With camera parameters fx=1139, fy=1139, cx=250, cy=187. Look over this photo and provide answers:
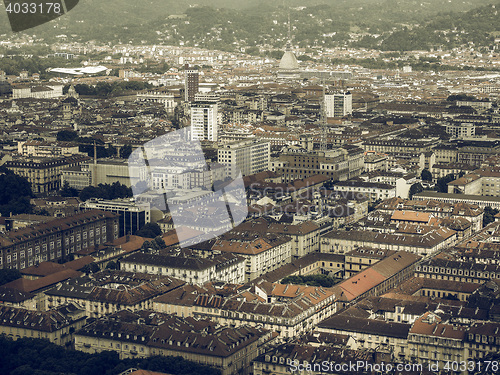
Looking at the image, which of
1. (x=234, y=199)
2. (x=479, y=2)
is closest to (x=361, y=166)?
(x=234, y=199)

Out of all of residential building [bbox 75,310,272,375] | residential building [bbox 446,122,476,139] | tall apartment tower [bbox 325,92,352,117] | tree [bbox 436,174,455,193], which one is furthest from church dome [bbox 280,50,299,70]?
residential building [bbox 75,310,272,375]

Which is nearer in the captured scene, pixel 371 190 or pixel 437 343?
pixel 437 343

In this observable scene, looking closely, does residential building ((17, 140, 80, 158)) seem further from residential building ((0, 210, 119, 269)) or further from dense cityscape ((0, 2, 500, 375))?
residential building ((0, 210, 119, 269))

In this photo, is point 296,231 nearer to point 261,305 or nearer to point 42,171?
→ point 261,305

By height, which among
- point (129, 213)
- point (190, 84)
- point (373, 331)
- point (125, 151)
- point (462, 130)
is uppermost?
point (190, 84)

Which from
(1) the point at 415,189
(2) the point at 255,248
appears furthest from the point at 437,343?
(1) the point at 415,189

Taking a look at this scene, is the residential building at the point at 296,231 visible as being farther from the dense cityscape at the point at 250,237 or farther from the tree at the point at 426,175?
the tree at the point at 426,175

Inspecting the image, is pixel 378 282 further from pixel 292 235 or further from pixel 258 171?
pixel 258 171
